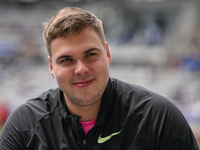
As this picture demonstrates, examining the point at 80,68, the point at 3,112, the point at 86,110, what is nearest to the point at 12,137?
the point at 86,110

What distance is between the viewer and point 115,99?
60.0 inches

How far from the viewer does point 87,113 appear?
1515 millimetres

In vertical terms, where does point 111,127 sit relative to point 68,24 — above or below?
below

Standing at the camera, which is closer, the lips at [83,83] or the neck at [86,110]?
the lips at [83,83]

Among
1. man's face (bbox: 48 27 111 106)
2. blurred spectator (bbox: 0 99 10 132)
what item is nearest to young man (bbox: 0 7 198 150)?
man's face (bbox: 48 27 111 106)

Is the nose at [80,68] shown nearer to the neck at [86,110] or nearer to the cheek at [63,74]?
the cheek at [63,74]

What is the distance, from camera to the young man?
135 centimetres

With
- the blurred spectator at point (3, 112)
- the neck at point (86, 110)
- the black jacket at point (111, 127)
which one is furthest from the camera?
the blurred spectator at point (3, 112)

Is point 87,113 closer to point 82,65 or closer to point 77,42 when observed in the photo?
point 82,65

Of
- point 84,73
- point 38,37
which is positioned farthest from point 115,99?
point 38,37

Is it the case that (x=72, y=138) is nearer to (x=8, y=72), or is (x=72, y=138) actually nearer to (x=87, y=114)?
(x=87, y=114)

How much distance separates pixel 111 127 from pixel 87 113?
176mm

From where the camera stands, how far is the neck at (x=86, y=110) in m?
1.51

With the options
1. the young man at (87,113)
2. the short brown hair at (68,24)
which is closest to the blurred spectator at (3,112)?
the young man at (87,113)
